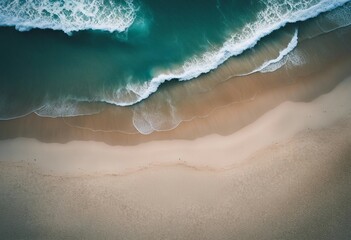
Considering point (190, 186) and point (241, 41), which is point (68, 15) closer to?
point (241, 41)

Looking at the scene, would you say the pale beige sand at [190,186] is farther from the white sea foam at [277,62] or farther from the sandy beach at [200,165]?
the white sea foam at [277,62]

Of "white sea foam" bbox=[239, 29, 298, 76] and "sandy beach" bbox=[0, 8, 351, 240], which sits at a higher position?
"white sea foam" bbox=[239, 29, 298, 76]

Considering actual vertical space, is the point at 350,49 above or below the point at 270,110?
above

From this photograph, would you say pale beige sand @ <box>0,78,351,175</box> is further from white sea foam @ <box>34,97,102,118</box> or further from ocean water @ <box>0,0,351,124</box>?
ocean water @ <box>0,0,351,124</box>

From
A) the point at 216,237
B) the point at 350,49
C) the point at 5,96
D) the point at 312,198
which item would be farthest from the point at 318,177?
the point at 5,96

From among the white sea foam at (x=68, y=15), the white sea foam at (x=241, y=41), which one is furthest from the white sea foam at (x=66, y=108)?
the white sea foam at (x=68, y=15)

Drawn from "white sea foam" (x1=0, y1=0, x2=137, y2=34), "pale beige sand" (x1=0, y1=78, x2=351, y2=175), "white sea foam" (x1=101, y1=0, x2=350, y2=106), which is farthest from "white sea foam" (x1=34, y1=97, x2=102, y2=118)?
"white sea foam" (x1=0, y1=0, x2=137, y2=34)

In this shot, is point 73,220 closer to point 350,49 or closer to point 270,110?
point 270,110

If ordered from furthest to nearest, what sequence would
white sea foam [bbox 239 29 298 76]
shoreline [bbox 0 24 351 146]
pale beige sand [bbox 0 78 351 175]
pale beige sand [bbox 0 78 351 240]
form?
white sea foam [bbox 239 29 298 76] < shoreline [bbox 0 24 351 146] < pale beige sand [bbox 0 78 351 175] < pale beige sand [bbox 0 78 351 240]
